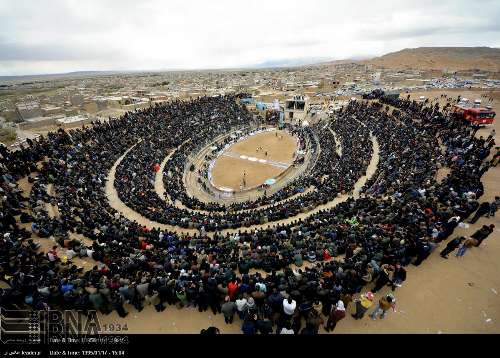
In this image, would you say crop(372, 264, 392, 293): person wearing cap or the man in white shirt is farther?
crop(372, 264, 392, 293): person wearing cap

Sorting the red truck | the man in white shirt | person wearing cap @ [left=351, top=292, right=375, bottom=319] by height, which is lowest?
person wearing cap @ [left=351, top=292, right=375, bottom=319]

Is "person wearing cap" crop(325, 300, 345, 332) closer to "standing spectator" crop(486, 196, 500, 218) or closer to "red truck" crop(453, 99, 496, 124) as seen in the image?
"standing spectator" crop(486, 196, 500, 218)

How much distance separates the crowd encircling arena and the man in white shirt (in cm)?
4

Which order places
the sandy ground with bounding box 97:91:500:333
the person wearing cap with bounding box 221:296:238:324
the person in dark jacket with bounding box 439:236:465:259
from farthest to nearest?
the person in dark jacket with bounding box 439:236:465:259 → the sandy ground with bounding box 97:91:500:333 → the person wearing cap with bounding box 221:296:238:324

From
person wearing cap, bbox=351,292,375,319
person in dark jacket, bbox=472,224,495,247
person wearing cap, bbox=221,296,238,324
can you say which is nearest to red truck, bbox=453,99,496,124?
person in dark jacket, bbox=472,224,495,247

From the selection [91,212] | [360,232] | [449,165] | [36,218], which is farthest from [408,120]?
[36,218]

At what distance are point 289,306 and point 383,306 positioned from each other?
3.62 meters

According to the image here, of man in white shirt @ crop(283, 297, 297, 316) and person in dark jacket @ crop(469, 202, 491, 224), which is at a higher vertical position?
→ person in dark jacket @ crop(469, 202, 491, 224)

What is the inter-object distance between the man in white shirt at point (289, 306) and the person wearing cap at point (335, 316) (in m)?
1.42

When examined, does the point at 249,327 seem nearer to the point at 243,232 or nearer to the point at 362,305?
the point at 362,305

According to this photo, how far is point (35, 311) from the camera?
1029 centimetres

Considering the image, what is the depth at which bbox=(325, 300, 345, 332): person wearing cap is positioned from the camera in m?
9.61

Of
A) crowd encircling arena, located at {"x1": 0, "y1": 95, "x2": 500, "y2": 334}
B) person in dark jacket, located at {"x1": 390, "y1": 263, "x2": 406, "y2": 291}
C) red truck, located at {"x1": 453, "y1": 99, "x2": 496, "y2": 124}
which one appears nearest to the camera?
crowd encircling arena, located at {"x1": 0, "y1": 95, "x2": 500, "y2": 334}

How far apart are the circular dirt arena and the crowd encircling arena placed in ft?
21.8
